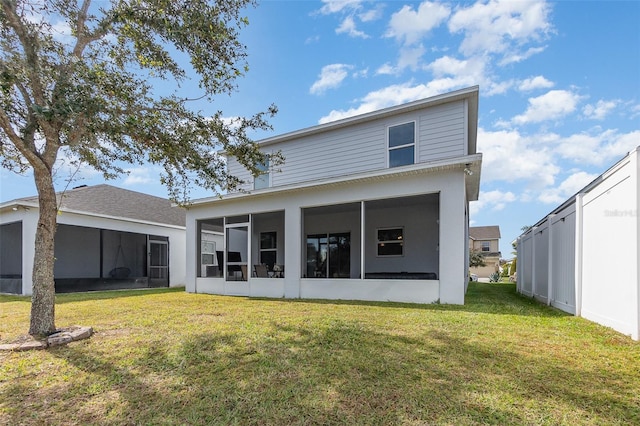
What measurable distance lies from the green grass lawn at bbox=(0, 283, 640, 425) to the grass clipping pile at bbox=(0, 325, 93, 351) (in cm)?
16

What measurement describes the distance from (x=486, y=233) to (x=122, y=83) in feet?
150

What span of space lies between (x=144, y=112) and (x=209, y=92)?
116 centimetres

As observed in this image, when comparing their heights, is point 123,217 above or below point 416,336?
above

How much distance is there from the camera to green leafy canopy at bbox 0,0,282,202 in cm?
463

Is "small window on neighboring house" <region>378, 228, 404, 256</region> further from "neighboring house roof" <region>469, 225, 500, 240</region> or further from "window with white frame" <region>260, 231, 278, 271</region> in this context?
"neighboring house roof" <region>469, 225, 500, 240</region>

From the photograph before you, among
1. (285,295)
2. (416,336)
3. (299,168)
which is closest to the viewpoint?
(416,336)

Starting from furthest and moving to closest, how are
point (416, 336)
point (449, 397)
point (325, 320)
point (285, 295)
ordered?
1. point (285, 295)
2. point (325, 320)
3. point (416, 336)
4. point (449, 397)

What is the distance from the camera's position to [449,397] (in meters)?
2.84

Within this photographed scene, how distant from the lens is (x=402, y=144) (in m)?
10.4

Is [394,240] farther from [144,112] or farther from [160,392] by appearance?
[160,392]

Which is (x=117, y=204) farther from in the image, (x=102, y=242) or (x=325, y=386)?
(x=325, y=386)

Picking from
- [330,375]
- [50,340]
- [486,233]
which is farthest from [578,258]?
[486,233]

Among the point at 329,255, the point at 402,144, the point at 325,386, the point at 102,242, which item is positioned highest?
the point at 402,144

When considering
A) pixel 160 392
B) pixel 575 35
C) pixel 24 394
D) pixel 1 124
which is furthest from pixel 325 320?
pixel 575 35
